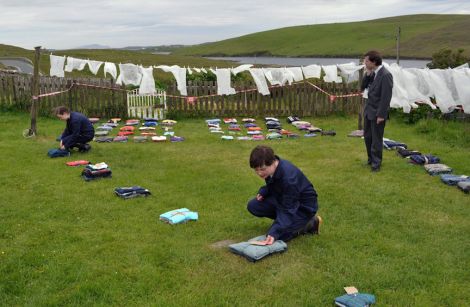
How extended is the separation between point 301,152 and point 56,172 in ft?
18.1

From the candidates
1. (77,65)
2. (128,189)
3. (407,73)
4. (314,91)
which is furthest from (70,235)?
(314,91)

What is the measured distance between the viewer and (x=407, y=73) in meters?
12.3

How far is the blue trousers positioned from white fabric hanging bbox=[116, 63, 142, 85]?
1045cm

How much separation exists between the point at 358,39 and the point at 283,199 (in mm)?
112287

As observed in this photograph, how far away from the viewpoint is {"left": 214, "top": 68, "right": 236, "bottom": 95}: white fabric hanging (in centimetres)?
1574

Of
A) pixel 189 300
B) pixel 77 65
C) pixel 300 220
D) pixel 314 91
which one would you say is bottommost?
pixel 189 300

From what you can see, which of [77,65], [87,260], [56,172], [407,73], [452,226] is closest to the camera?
[87,260]

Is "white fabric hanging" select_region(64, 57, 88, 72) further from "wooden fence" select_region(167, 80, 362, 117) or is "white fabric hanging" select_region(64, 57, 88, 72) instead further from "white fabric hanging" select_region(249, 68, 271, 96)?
"white fabric hanging" select_region(249, 68, 271, 96)

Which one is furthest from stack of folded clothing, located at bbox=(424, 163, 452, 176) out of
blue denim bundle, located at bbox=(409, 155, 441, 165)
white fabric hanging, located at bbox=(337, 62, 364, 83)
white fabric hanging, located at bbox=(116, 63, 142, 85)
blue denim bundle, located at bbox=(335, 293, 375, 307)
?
white fabric hanging, located at bbox=(116, 63, 142, 85)

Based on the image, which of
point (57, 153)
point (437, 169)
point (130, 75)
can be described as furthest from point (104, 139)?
point (437, 169)

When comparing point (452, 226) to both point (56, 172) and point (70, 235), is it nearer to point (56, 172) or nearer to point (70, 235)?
point (70, 235)

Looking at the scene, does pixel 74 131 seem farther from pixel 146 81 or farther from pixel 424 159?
pixel 424 159

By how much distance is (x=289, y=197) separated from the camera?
5363 millimetres

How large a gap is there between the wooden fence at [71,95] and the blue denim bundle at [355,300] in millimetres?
13245
